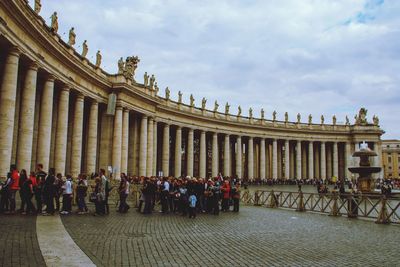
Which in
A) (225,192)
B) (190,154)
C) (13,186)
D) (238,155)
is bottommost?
(225,192)

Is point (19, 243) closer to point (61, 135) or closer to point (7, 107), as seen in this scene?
point (7, 107)

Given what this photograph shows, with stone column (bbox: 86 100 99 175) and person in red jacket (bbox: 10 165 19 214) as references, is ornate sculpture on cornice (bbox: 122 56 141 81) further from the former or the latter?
person in red jacket (bbox: 10 165 19 214)

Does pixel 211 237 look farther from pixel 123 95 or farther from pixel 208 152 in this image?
pixel 208 152

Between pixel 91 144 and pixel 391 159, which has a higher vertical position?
pixel 391 159

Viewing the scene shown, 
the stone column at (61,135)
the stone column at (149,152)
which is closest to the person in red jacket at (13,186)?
the stone column at (61,135)

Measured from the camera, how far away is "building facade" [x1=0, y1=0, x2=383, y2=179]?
→ 86.4 ft

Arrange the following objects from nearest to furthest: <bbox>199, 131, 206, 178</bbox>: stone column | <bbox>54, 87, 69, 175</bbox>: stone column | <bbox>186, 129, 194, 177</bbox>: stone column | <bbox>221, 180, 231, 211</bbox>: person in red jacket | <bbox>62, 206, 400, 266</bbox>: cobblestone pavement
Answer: <bbox>62, 206, 400, 266</bbox>: cobblestone pavement < <bbox>221, 180, 231, 211</bbox>: person in red jacket < <bbox>54, 87, 69, 175</bbox>: stone column < <bbox>186, 129, 194, 177</bbox>: stone column < <bbox>199, 131, 206, 178</bbox>: stone column

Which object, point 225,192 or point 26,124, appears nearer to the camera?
point 225,192

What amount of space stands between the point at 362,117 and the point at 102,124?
2444 inches

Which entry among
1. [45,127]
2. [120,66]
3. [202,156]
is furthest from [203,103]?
[45,127]

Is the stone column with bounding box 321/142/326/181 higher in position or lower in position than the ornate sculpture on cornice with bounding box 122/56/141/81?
lower

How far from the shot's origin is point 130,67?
46.6 m

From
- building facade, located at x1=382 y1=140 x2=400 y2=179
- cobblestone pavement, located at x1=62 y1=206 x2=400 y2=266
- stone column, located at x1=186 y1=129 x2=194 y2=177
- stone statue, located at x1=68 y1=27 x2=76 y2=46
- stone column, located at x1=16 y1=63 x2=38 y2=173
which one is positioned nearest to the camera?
cobblestone pavement, located at x1=62 y1=206 x2=400 y2=266

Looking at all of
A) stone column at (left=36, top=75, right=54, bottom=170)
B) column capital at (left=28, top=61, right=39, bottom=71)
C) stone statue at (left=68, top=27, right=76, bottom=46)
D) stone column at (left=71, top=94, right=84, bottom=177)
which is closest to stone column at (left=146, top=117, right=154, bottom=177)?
stone column at (left=71, top=94, right=84, bottom=177)
